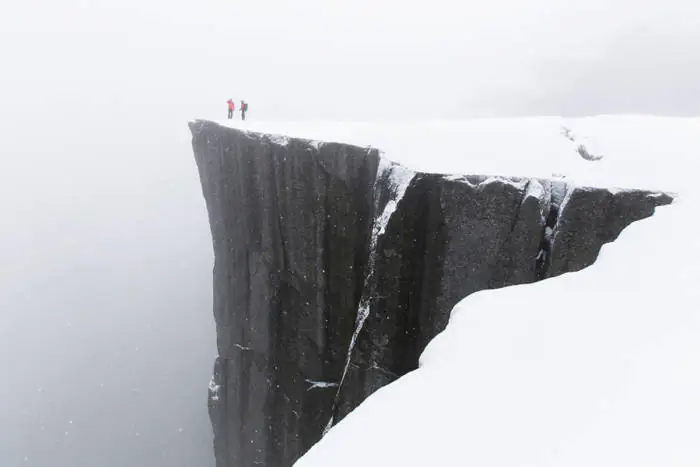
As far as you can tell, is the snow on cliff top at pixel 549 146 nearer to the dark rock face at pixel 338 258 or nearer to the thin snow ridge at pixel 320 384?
the dark rock face at pixel 338 258

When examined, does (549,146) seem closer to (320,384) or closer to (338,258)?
(338,258)

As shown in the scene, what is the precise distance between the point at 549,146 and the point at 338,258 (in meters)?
7.21

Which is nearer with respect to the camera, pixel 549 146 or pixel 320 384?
pixel 549 146

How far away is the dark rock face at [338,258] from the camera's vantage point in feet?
35.8

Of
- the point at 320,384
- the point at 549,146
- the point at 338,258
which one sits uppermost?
the point at 549,146

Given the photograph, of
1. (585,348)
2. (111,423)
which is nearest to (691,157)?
(585,348)

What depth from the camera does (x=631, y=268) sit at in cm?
576

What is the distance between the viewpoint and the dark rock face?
35.8 feet

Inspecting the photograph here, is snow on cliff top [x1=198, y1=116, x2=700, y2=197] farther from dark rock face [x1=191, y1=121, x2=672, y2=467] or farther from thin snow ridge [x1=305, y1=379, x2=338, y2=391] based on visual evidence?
thin snow ridge [x1=305, y1=379, x2=338, y2=391]

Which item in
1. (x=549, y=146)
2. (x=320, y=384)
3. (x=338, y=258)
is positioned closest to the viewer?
(x=549, y=146)

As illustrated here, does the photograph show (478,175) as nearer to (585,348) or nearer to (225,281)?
(585,348)

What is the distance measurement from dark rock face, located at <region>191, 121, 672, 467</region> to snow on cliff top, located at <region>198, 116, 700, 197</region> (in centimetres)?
53

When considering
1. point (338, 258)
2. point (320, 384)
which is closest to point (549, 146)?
point (338, 258)

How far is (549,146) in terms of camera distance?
39.5ft
